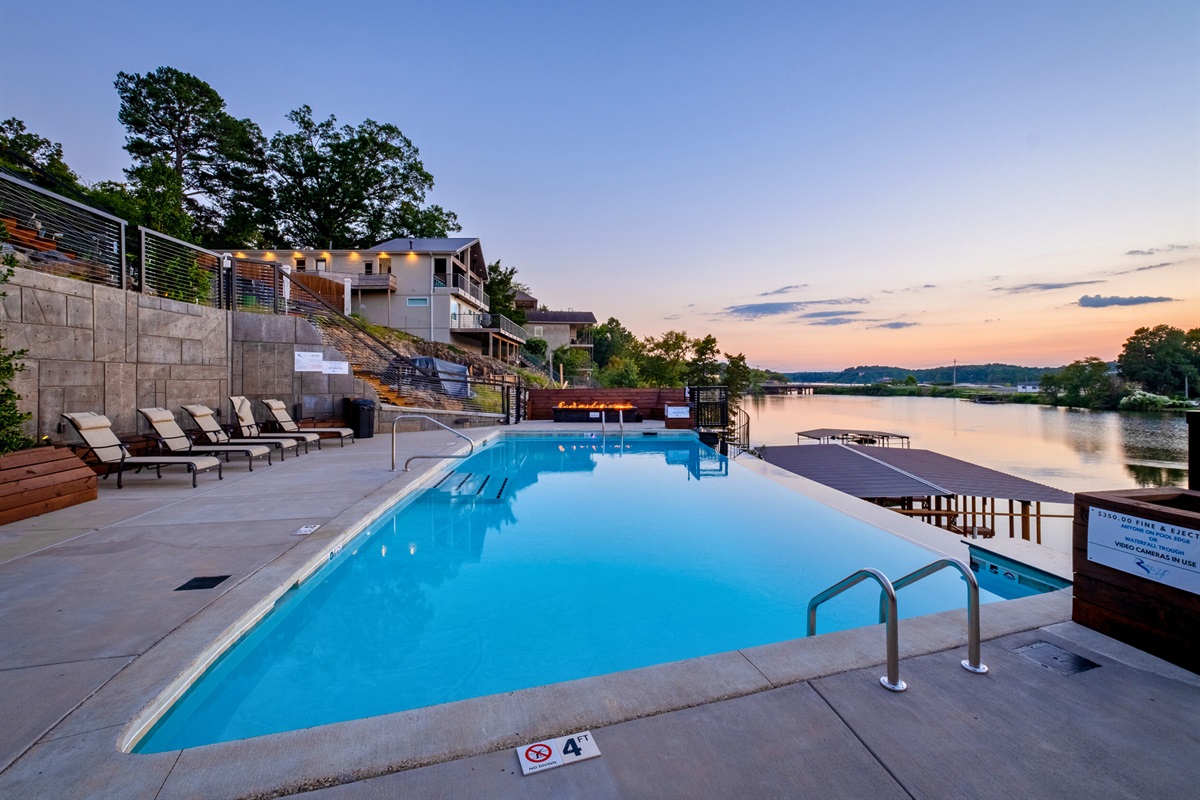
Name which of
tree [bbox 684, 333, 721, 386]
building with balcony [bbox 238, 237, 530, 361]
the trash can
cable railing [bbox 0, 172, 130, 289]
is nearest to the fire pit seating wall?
the trash can

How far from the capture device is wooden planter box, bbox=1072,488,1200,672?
7.86 feet

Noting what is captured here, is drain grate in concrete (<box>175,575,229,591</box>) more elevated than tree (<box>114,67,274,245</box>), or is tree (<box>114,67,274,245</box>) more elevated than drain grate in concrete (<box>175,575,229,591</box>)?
tree (<box>114,67,274,245</box>)

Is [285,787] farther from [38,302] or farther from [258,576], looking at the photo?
[38,302]

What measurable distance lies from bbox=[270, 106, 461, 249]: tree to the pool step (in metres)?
37.6

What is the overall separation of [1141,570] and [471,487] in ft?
26.1

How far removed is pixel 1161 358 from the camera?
152 feet

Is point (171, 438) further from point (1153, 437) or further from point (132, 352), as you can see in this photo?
point (1153, 437)

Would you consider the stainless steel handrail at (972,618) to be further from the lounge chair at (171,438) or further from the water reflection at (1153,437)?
the water reflection at (1153,437)

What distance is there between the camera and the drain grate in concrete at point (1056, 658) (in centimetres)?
247

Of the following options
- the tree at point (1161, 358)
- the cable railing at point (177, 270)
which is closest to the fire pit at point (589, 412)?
the cable railing at point (177, 270)

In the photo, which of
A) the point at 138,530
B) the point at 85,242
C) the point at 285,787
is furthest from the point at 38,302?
the point at 285,787

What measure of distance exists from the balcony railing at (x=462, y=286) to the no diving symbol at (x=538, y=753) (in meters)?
32.1

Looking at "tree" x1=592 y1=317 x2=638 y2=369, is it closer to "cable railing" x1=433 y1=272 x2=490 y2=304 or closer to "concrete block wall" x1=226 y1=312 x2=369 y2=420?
"cable railing" x1=433 y1=272 x2=490 y2=304

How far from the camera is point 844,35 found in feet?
44.3
